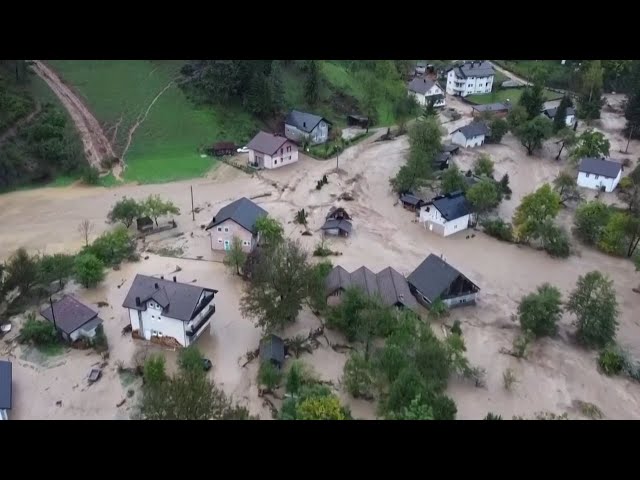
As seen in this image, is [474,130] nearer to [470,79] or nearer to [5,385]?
[470,79]

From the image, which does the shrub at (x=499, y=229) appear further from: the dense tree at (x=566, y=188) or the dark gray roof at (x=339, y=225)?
the dark gray roof at (x=339, y=225)

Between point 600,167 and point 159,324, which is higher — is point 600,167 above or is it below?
below

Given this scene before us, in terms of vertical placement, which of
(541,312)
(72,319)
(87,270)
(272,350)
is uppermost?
(87,270)

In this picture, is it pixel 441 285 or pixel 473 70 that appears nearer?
pixel 441 285

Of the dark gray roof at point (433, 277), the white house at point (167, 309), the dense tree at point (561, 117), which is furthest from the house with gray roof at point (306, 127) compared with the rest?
the white house at point (167, 309)

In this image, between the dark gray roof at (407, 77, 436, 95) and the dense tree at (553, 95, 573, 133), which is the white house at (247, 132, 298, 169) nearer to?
the dark gray roof at (407, 77, 436, 95)

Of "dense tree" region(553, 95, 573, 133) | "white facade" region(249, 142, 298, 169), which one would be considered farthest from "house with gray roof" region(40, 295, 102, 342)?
"dense tree" region(553, 95, 573, 133)

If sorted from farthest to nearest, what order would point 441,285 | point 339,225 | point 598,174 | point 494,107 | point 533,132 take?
1. point 494,107
2. point 533,132
3. point 598,174
4. point 339,225
5. point 441,285

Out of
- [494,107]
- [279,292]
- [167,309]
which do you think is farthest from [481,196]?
[494,107]

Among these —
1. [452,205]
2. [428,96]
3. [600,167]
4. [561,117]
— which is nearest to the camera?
[452,205]
